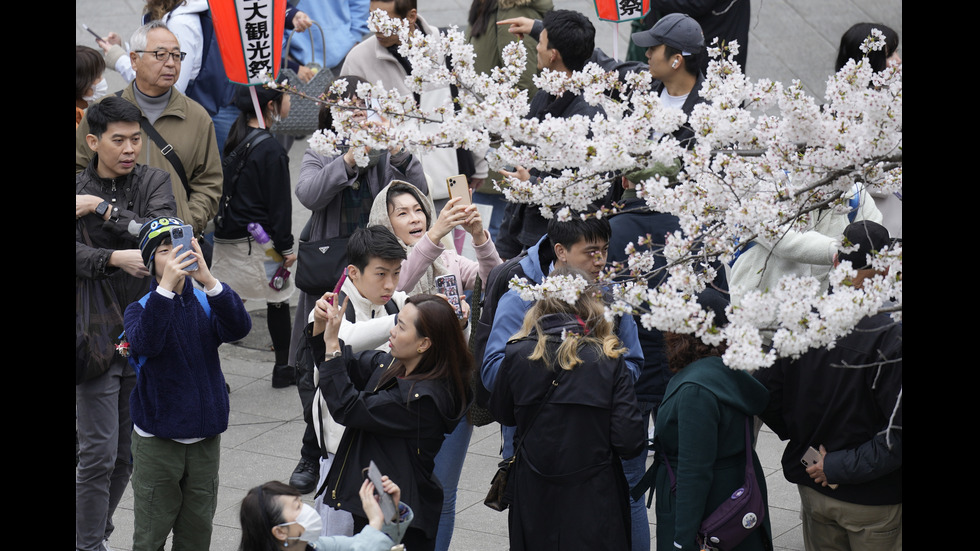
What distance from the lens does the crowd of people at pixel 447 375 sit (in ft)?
13.5

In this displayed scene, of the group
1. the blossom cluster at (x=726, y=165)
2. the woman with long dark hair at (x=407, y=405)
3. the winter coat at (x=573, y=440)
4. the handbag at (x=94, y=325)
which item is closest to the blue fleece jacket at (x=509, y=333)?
the woman with long dark hair at (x=407, y=405)

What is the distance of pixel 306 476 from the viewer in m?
5.81

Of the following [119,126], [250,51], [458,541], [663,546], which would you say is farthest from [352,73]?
[663,546]

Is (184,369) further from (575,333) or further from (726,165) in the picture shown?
(726,165)

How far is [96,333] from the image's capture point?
519 cm

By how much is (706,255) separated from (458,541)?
2.56 metres

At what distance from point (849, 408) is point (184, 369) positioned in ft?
9.01

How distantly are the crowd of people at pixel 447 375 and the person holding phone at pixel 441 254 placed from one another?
0.04 feet

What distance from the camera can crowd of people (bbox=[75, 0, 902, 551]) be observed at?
4.12 m

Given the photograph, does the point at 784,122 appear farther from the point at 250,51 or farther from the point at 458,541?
the point at 250,51

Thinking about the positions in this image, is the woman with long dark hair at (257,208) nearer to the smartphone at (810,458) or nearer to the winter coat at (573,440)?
the winter coat at (573,440)

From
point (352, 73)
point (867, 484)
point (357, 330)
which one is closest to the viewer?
point (867, 484)

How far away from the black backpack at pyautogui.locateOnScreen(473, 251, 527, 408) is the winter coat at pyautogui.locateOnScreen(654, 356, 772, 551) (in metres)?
0.95

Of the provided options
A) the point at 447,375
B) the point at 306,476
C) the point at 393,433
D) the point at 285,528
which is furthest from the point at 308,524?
the point at 306,476
